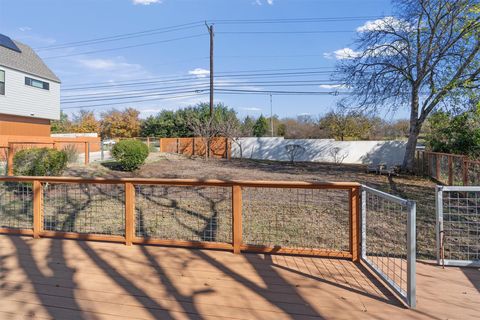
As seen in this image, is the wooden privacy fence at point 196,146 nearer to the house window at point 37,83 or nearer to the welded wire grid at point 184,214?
the house window at point 37,83

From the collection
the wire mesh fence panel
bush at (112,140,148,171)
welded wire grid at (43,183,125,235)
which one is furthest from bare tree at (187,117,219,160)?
the wire mesh fence panel

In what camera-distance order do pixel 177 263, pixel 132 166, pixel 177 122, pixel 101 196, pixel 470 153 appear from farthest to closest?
pixel 177 122
pixel 132 166
pixel 470 153
pixel 101 196
pixel 177 263

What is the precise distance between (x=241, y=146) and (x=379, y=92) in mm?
10456

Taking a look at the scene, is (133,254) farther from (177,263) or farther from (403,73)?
(403,73)

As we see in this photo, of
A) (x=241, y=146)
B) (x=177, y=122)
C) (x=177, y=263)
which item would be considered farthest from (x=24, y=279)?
(x=177, y=122)

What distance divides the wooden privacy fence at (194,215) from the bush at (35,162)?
39 centimetres

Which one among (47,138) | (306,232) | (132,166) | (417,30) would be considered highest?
(417,30)

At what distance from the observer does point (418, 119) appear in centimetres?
1345

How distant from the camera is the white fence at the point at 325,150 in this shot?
66.7 feet

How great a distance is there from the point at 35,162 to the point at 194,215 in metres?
4.39

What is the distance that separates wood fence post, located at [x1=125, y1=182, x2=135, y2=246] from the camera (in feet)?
13.1

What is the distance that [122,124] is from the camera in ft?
137

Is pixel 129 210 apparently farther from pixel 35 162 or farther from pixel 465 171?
pixel 465 171

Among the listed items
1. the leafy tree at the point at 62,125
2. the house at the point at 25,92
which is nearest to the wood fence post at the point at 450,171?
the house at the point at 25,92
